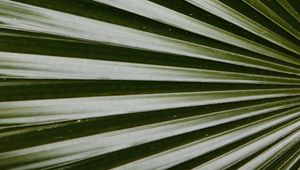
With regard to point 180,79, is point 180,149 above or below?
below

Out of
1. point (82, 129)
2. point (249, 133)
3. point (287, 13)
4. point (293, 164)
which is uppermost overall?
point (287, 13)

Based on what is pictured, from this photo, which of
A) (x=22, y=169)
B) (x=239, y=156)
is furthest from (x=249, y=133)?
(x=22, y=169)

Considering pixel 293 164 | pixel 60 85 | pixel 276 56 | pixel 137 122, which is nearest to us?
pixel 60 85

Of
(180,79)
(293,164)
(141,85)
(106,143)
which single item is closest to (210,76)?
(180,79)

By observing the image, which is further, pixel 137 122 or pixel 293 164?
pixel 293 164

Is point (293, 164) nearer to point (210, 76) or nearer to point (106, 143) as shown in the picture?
point (210, 76)

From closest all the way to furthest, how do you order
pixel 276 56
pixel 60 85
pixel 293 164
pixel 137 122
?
pixel 60 85, pixel 137 122, pixel 276 56, pixel 293 164

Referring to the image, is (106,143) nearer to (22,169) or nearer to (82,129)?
(82,129)
